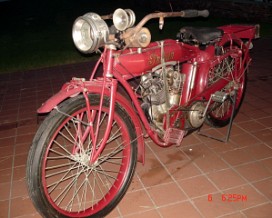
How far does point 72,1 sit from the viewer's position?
27438 millimetres

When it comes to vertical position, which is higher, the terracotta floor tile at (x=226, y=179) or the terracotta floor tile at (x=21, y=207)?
the terracotta floor tile at (x=226, y=179)

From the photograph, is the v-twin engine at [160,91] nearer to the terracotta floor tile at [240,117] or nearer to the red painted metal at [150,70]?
the red painted metal at [150,70]

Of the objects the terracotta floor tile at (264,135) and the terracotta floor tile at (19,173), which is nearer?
the terracotta floor tile at (19,173)

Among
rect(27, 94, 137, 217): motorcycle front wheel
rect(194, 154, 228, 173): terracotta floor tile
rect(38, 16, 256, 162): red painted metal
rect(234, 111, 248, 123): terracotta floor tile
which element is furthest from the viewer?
rect(234, 111, 248, 123): terracotta floor tile

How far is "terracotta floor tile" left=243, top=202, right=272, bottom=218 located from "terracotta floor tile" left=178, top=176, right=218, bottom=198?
0.42 m

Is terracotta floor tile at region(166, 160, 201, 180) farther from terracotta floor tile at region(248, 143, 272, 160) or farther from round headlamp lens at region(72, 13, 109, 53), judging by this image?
A: round headlamp lens at region(72, 13, 109, 53)

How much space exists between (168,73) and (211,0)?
11.3 metres

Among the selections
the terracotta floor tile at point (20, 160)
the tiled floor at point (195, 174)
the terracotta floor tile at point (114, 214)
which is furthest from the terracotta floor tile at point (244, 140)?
the terracotta floor tile at point (20, 160)

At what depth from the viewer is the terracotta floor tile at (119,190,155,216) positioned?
2.97 meters

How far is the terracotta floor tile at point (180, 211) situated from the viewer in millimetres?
2852

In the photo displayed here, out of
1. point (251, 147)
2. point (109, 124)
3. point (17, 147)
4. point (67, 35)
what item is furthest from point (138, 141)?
point (67, 35)

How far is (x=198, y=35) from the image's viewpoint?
354 cm

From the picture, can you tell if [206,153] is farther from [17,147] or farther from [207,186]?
[17,147]

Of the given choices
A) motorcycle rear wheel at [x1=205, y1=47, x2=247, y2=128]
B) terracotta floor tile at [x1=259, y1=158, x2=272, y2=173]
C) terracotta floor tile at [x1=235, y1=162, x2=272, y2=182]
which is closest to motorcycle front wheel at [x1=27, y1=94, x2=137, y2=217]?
terracotta floor tile at [x1=235, y1=162, x2=272, y2=182]
